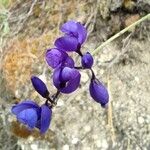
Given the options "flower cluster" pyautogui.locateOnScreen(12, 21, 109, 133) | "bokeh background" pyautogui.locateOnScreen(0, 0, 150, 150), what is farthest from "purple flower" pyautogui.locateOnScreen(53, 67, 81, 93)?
"bokeh background" pyautogui.locateOnScreen(0, 0, 150, 150)

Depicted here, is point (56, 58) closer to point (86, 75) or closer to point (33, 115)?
point (33, 115)

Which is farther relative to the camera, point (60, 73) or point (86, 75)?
point (86, 75)

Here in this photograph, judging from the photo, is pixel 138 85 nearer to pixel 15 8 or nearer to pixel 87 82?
pixel 87 82

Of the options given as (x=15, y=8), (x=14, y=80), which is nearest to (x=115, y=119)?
(x=14, y=80)

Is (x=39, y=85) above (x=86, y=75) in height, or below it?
above

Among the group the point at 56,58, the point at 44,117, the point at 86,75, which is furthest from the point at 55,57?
the point at 86,75

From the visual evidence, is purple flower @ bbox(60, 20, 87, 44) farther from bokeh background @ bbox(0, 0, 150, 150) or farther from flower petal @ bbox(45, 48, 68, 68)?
bokeh background @ bbox(0, 0, 150, 150)

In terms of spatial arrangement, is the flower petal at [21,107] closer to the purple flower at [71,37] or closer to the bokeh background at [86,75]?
the purple flower at [71,37]
